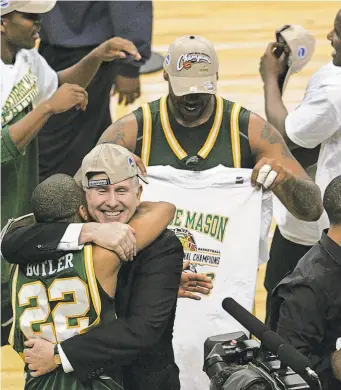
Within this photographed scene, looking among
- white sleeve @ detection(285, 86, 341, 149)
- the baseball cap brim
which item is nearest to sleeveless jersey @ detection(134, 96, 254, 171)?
the baseball cap brim

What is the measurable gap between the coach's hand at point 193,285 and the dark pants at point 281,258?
660 millimetres

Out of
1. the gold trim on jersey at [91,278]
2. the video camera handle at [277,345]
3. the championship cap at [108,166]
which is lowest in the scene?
the video camera handle at [277,345]

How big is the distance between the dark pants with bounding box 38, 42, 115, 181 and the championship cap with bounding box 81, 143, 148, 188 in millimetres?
2439

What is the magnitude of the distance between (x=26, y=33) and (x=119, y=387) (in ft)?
6.06

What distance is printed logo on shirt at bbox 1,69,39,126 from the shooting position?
13.7 ft

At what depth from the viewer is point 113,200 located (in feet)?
9.84

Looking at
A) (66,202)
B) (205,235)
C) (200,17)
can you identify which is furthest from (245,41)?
(66,202)

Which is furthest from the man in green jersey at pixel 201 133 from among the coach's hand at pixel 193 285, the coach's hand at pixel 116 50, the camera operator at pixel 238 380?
the camera operator at pixel 238 380

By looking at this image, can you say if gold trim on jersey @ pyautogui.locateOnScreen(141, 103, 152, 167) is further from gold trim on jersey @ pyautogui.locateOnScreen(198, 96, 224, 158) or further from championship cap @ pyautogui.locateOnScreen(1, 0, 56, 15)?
championship cap @ pyautogui.locateOnScreen(1, 0, 56, 15)

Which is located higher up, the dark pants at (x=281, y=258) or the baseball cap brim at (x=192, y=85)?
the baseball cap brim at (x=192, y=85)

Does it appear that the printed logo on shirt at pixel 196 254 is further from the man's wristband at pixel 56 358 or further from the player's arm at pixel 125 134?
the man's wristband at pixel 56 358

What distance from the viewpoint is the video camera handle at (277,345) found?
246 cm

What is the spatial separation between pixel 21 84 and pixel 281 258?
1.25 meters

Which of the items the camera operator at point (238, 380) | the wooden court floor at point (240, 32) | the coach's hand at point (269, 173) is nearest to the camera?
the camera operator at point (238, 380)
